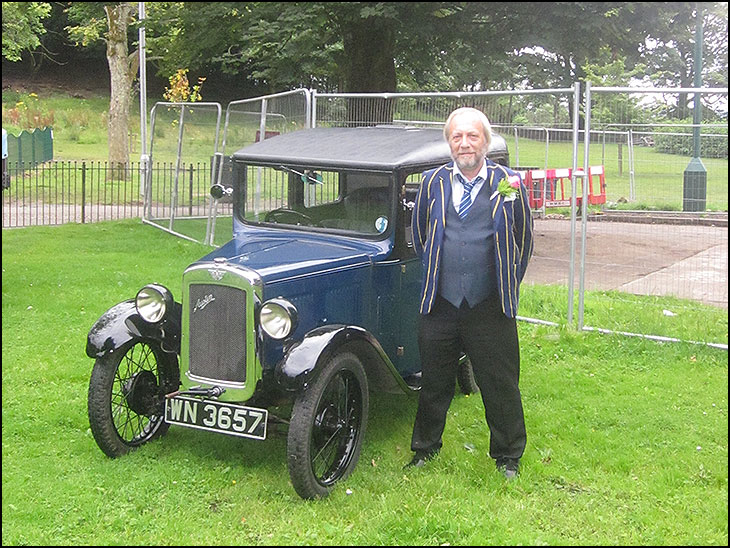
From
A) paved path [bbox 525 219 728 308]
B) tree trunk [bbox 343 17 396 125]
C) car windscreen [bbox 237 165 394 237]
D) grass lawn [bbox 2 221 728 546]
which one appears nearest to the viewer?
grass lawn [bbox 2 221 728 546]

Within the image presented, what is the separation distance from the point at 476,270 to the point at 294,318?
3.50 feet

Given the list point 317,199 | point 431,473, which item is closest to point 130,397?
point 317,199

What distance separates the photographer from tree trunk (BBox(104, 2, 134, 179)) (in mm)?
21906

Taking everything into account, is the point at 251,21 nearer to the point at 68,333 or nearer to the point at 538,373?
the point at 68,333

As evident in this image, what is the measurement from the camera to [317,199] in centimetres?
587

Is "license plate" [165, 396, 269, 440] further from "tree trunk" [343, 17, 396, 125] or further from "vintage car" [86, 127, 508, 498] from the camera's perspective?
"tree trunk" [343, 17, 396, 125]

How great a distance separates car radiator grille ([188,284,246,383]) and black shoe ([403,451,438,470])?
1.16m

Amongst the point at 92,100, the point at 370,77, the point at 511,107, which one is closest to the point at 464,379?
the point at 511,107

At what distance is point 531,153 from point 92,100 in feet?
118

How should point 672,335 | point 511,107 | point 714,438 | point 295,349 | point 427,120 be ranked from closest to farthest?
point 295,349
point 714,438
point 672,335
point 511,107
point 427,120

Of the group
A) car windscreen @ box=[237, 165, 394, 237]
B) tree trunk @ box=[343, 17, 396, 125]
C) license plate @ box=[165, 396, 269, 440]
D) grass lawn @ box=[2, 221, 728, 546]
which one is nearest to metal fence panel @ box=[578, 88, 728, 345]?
grass lawn @ box=[2, 221, 728, 546]

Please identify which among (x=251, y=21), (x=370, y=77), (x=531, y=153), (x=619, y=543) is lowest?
(x=619, y=543)

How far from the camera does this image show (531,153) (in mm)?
9297

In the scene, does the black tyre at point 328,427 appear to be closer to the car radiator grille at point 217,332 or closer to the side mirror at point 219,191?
the car radiator grille at point 217,332
